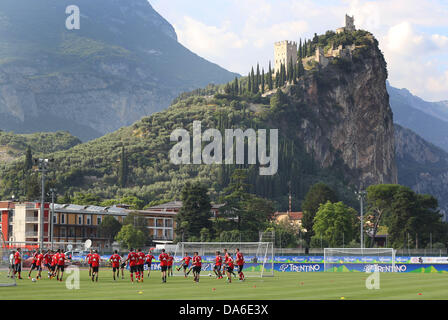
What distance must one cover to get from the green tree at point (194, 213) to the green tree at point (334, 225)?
22.1 meters

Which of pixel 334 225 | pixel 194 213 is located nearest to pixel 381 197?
pixel 334 225

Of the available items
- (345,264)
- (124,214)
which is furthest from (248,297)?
(124,214)

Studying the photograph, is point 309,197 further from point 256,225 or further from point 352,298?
point 352,298

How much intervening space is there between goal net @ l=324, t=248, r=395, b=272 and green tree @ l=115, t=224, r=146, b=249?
208 ft

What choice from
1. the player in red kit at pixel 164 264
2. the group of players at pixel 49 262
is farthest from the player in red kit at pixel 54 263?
the player in red kit at pixel 164 264

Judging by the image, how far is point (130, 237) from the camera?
426 ft

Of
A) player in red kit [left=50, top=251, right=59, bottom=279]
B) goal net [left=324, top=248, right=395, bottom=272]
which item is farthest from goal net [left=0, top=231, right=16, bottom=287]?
goal net [left=324, top=248, right=395, bottom=272]

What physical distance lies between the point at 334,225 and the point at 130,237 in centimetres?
3828

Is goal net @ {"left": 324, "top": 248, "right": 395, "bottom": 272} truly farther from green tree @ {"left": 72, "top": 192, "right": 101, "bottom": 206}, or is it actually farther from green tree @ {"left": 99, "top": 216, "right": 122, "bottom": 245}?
green tree @ {"left": 72, "top": 192, "right": 101, "bottom": 206}

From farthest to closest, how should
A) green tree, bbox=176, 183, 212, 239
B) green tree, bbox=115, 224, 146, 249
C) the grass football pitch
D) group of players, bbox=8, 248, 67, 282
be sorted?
green tree, bbox=115, 224, 146, 249
green tree, bbox=176, 183, 212, 239
group of players, bbox=8, 248, 67, 282
the grass football pitch

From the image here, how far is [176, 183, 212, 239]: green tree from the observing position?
125 meters

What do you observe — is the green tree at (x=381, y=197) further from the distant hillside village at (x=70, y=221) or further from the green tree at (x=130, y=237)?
the green tree at (x=130, y=237)

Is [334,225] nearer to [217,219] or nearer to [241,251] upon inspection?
[217,219]
